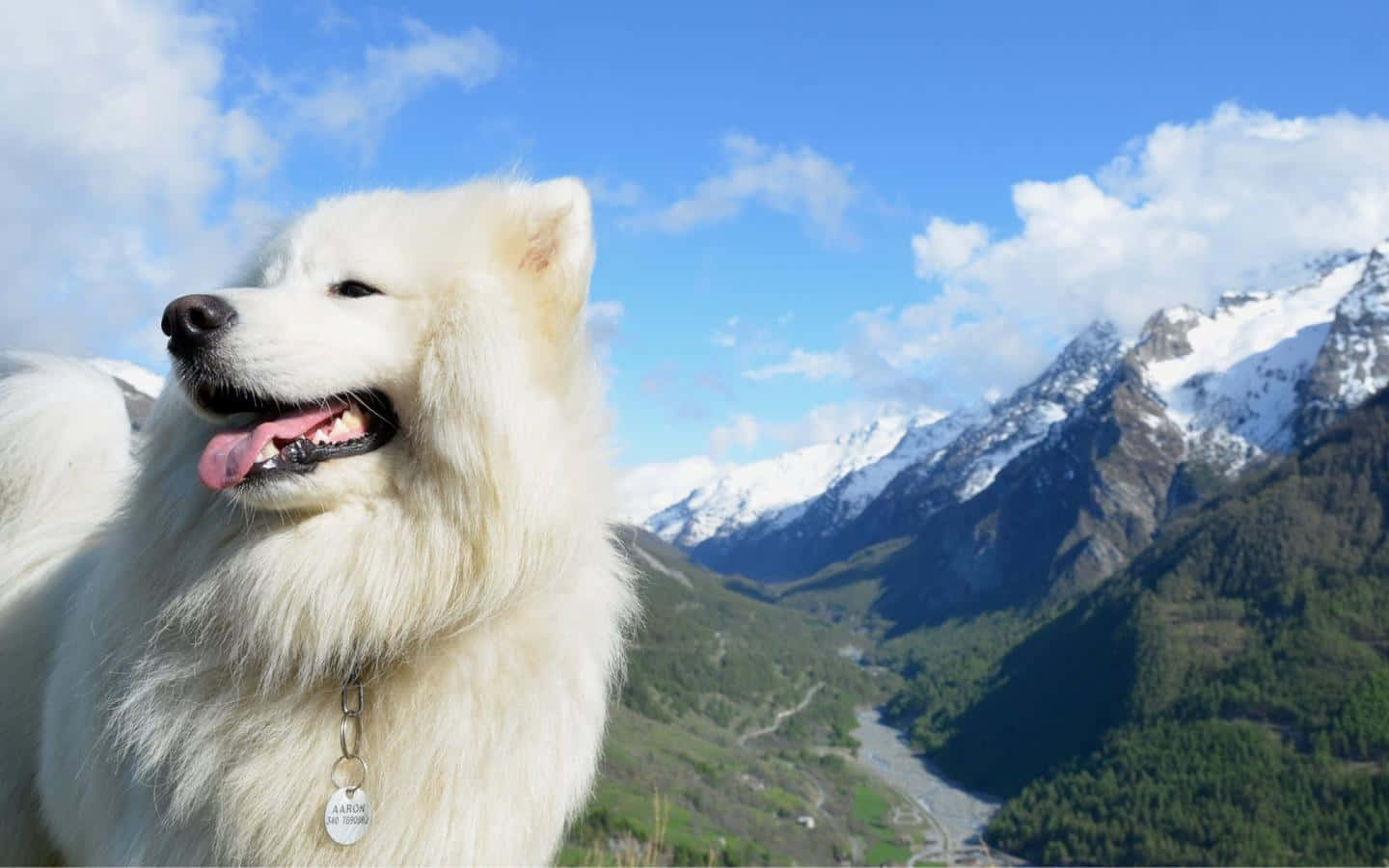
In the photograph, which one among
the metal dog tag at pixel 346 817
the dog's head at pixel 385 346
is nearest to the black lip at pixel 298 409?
the dog's head at pixel 385 346

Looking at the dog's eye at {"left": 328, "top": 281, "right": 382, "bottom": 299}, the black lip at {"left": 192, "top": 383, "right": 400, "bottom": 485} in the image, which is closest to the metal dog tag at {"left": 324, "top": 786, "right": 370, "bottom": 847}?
the black lip at {"left": 192, "top": 383, "right": 400, "bottom": 485}

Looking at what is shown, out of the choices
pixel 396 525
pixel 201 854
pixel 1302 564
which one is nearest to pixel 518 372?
pixel 396 525

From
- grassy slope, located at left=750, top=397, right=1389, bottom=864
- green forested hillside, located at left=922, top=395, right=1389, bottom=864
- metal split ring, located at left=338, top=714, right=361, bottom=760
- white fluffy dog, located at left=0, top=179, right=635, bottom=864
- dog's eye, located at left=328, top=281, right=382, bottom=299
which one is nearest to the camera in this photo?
white fluffy dog, located at left=0, top=179, right=635, bottom=864

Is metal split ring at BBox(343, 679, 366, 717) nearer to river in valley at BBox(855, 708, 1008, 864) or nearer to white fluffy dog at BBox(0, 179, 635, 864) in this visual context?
white fluffy dog at BBox(0, 179, 635, 864)

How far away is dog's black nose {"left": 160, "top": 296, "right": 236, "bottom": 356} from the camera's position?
3.46 m

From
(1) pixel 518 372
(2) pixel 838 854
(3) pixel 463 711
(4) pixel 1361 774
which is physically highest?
(1) pixel 518 372

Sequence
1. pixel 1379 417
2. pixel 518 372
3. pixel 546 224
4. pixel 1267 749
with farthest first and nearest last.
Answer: pixel 1379 417
pixel 1267 749
pixel 546 224
pixel 518 372

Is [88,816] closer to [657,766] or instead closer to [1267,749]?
[657,766]

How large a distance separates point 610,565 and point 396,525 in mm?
1273

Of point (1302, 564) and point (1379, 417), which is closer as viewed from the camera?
point (1302, 564)

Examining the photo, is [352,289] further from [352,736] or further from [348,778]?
[348,778]

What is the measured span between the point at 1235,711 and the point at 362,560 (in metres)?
176

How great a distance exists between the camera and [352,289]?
3.88 metres

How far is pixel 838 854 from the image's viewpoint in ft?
402
